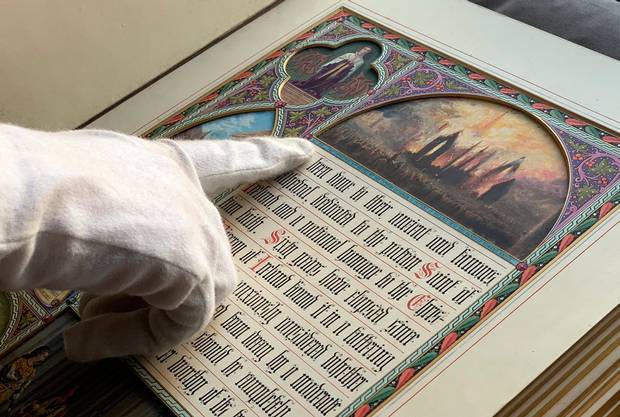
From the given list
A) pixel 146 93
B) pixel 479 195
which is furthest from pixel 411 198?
pixel 146 93

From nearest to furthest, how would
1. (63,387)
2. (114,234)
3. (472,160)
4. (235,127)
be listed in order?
(114,234)
(63,387)
(472,160)
(235,127)

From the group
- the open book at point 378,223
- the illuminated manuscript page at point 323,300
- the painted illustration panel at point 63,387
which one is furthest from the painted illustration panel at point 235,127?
the painted illustration panel at point 63,387

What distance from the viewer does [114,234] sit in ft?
2.64

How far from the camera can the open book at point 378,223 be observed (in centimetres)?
100

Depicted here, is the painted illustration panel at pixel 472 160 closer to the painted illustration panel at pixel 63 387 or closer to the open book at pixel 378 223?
the open book at pixel 378 223

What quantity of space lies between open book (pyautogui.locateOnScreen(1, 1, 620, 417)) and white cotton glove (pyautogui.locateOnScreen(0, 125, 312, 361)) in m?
0.07

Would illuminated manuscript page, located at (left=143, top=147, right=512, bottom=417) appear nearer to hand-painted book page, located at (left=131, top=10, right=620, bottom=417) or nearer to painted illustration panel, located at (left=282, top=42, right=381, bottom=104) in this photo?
hand-painted book page, located at (left=131, top=10, right=620, bottom=417)

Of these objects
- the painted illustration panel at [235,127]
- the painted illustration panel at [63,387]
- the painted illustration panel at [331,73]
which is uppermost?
the painted illustration panel at [331,73]

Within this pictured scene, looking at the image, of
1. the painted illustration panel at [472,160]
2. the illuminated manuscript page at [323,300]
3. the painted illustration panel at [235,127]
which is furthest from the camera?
the painted illustration panel at [235,127]

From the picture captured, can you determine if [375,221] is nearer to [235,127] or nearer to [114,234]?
[235,127]

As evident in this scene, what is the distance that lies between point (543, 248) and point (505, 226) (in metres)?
0.06

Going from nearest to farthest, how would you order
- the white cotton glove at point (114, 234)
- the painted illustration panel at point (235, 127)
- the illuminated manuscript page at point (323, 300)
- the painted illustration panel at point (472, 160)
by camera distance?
the white cotton glove at point (114, 234)
the illuminated manuscript page at point (323, 300)
the painted illustration panel at point (472, 160)
the painted illustration panel at point (235, 127)

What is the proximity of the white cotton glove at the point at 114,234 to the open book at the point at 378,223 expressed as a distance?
0.21 ft

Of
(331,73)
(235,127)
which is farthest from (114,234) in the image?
(331,73)
